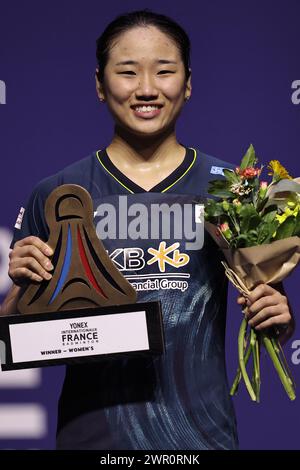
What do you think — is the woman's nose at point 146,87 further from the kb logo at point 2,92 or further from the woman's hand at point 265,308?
the kb logo at point 2,92

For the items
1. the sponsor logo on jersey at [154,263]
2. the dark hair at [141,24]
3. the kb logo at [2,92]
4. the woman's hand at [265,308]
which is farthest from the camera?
the kb logo at [2,92]

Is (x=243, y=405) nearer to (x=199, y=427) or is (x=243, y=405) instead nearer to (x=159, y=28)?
(x=199, y=427)

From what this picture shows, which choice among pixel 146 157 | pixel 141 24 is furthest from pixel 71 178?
pixel 141 24

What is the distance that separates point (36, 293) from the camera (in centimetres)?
265

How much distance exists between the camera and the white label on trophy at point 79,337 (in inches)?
102

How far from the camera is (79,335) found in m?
2.60

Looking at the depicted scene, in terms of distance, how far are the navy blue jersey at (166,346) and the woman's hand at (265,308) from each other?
130 mm

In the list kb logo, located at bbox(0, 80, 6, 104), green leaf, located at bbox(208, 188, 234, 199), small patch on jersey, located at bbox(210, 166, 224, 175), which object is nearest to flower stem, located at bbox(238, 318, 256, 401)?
green leaf, located at bbox(208, 188, 234, 199)

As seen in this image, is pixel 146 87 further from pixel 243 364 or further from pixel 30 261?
pixel 243 364

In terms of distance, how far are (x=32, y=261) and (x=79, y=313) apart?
0.53 ft

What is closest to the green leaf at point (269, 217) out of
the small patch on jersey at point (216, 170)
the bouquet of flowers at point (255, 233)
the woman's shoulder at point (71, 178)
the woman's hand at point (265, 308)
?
the bouquet of flowers at point (255, 233)

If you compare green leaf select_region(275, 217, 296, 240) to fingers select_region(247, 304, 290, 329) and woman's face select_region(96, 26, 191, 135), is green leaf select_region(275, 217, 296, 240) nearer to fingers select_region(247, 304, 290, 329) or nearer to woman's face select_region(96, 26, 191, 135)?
fingers select_region(247, 304, 290, 329)
